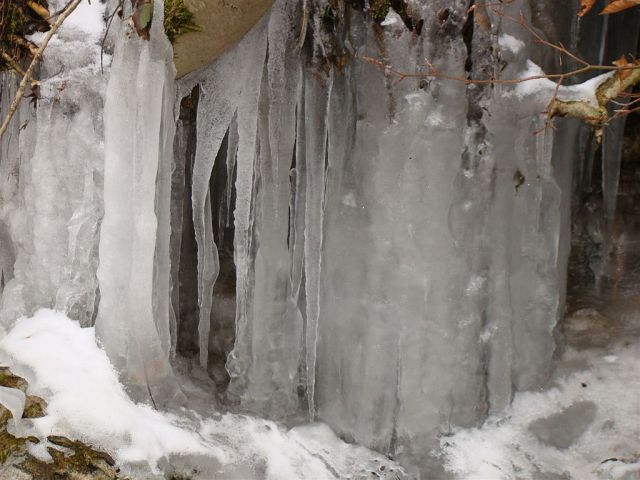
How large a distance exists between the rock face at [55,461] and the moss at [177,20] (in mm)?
1578

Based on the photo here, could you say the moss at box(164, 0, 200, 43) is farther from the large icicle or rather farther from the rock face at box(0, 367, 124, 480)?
the rock face at box(0, 367, 124, 480)

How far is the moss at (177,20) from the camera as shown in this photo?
249 centimetres

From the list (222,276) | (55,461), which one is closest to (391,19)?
(222,276)

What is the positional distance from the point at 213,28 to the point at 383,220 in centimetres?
103

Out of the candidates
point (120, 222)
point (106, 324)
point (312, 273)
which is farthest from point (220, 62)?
point (106, 324)

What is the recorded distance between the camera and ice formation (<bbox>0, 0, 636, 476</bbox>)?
2.71m

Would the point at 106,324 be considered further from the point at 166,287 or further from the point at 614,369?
the point at 614,369

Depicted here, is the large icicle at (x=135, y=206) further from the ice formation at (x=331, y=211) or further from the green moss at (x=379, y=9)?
the green moss at (x=379, y=9)

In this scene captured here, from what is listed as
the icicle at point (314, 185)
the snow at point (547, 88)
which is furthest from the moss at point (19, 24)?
the snow at point (547, 88)

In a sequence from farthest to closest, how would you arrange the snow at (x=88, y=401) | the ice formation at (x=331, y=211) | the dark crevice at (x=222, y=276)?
the dark crevice at (x=222, y=276) → the ice formation at (x=331, y=211) → the snow at (x=88, y=401)

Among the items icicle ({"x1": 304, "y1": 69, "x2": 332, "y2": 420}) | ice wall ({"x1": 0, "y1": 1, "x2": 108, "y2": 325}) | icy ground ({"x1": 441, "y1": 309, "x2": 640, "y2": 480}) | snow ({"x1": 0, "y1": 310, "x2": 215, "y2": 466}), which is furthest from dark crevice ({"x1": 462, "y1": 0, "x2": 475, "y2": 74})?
snow ({"x1": 0, "y1": 310, "x2": 215, "y2": 466})

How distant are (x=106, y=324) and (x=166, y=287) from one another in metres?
0.29

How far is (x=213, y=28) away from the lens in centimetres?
252

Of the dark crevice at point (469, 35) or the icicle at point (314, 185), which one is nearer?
the dark crevice at point (469, 35)
